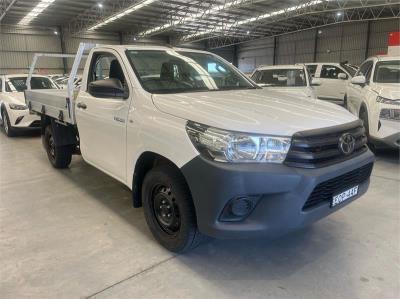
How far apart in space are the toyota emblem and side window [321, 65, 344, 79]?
11.2 metres

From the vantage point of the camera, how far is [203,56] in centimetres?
368

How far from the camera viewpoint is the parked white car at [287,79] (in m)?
7.82

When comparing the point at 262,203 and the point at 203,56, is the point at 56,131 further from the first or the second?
the point at 262,203

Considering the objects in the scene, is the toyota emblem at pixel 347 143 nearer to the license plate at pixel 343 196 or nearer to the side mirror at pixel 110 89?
the license plate at pixel 343 196

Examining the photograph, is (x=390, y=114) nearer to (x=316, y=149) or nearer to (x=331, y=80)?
(x=316, y=149)

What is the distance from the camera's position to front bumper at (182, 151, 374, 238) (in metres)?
1.99

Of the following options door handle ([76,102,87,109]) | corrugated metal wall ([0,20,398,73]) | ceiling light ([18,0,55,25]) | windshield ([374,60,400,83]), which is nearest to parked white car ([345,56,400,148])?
windshield ([374,60,400,83])

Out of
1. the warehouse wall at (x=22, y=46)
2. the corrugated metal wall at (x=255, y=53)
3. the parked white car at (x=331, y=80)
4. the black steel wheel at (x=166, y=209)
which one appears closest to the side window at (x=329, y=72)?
the parked white car at (x=331, y=80)

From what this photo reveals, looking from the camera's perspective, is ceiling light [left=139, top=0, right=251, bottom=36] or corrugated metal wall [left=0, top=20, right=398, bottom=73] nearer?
ceiling light [left=139, top=0, right=251, bottom=36]

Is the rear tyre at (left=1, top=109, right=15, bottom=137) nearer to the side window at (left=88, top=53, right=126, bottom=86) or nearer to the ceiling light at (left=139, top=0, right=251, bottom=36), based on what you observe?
the side window at (left=88, top=53, right=126, bottom=86)

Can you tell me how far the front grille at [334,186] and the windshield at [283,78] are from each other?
5891 millimetres

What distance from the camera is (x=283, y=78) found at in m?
8.34

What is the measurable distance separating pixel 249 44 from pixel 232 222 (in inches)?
1276

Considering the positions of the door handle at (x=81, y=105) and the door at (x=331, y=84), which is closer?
the door handle at (x=81, y=105)
